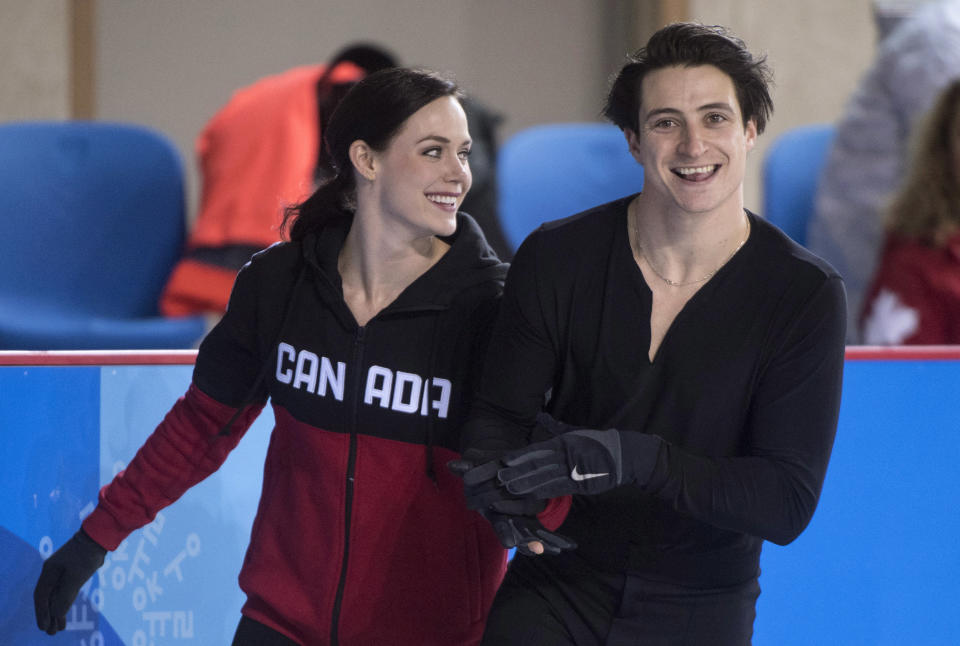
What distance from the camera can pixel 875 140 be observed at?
340 centimetres

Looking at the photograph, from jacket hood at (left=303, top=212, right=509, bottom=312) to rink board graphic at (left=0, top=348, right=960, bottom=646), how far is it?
308 millimetres

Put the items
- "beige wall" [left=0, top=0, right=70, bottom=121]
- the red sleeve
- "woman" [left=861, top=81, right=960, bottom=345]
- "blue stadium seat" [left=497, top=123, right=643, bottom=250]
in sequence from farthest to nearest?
"beige wall" [left=0, top=0, right=70, bottom=121] → "blue stadium seat" [left=497, top=123, right=643, bottom=250] → "woman" [left=861, top=81, right=960, bottom=345] → the red sleeve

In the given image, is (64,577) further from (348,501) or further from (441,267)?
(441,267)

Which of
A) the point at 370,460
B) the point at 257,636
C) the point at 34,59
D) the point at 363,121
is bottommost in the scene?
the point at 257,636

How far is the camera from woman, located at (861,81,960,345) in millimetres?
2918

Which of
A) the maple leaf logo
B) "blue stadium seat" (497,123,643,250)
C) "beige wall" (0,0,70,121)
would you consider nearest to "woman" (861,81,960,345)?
the maple leaf logo

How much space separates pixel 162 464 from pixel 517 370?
570 mm

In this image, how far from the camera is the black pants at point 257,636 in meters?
1.67

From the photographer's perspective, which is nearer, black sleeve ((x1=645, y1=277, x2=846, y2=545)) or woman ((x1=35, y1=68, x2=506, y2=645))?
black sleeve ((x1=645, y1=277, x2=846, y2=545))

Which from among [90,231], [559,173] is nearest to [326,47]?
[90,231]

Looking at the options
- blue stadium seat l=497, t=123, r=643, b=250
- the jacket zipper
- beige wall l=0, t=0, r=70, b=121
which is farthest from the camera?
beige wall l=0, t=0, r=70, b=121

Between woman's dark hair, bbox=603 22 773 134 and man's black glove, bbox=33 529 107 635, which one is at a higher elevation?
woman's dark hair, bbox=603 22 773 134

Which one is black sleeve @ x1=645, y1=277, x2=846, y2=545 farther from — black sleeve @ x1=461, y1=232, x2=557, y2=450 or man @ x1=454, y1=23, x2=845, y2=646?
black sleeve @ x1=461, y1=232, x2=557, y2=450

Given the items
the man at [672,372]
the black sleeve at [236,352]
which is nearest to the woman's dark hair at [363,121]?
the black sleeve at [236,352]
